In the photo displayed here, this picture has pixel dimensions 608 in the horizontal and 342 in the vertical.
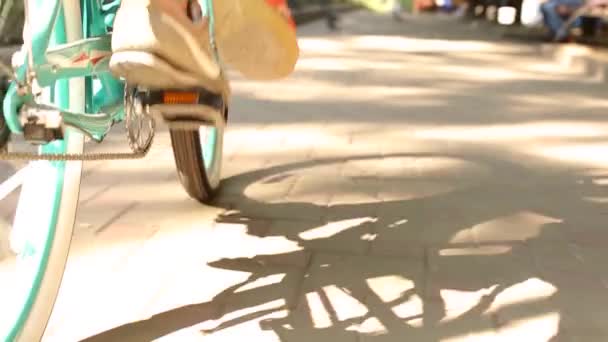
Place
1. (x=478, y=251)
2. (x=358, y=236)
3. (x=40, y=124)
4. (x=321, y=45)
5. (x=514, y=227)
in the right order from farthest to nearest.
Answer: (x=321, y=45)
(x=514, y=227)
(x=358, y=236)
(x=478, y=251)
(x=40, y=124)

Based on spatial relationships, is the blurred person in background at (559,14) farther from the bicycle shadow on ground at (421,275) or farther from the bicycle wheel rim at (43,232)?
the bicycle wheel rim at (43,232)

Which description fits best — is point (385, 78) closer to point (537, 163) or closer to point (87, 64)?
point (537, 163)

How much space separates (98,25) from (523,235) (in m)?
1.26

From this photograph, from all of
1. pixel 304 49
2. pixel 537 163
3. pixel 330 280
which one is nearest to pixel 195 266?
pixel 330 280

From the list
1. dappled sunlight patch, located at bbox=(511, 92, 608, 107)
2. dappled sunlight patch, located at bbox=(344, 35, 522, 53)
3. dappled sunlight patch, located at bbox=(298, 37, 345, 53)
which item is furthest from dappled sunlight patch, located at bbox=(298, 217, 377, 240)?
dappled sunlight patch, located at bbox=(344, 35, 522, 53)

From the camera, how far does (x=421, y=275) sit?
5.90 feet

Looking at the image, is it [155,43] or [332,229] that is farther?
[332,229]

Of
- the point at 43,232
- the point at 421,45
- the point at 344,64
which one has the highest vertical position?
the point at 43,232

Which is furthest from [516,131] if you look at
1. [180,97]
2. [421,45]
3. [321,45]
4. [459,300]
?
[421,45]

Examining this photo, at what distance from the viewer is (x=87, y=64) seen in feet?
4.25

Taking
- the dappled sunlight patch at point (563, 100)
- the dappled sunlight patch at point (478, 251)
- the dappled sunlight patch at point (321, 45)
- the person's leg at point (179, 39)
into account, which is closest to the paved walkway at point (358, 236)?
the dappled sunlight patch at point (478, 251)

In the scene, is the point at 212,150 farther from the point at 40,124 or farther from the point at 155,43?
the point at 40,124

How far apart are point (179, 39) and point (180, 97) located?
131mm

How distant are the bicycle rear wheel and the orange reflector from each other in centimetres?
15
